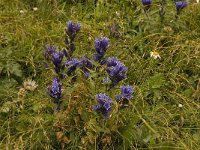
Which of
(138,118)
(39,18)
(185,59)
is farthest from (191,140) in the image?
(39,18)

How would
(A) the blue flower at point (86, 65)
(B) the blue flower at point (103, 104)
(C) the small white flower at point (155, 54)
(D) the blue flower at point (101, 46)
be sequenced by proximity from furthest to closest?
(C) the small white flower at point (155, 54)
(A) the blue flower at point (86, 65)
(D) the blue flower at point (101, 46)
(B) the blue flower at point (103, 104)

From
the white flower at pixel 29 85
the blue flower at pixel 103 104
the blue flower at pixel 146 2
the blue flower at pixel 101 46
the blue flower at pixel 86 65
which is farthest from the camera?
the blue flower at pixel 146 2

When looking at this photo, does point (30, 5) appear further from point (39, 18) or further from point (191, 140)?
point (191, 140)

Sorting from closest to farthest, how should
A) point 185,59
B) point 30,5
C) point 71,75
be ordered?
point 71,75 < point 185,59 < point 30,5

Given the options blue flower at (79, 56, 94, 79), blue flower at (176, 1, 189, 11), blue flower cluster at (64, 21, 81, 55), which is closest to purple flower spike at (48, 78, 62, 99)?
blue flower at (79, 56, 94, 79)

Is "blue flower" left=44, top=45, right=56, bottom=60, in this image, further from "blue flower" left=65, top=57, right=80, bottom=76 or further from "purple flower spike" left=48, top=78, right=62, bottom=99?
"purple flower spike" left=48, top=78, right=62, bottom=99

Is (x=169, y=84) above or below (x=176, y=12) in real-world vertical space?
below

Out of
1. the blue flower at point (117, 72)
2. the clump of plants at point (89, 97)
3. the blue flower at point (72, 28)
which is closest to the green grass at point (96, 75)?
the clump of plants at point (89, 97)

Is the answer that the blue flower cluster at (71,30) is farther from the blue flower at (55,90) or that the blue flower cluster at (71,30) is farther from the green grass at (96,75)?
the blue flower at (55,90)
